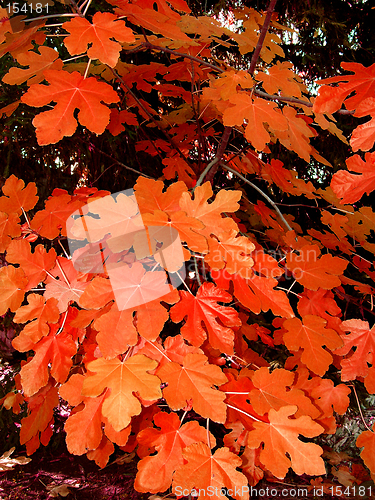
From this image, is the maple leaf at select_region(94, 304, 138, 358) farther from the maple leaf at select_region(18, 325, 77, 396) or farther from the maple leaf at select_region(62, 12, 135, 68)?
the maple leaf at select_region(62, 12, 135, 68)

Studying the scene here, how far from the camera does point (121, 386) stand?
0.79m

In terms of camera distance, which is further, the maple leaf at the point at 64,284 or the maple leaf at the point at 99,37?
the maple leaf at the point at 64,284

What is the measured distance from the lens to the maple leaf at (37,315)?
0.95 meters

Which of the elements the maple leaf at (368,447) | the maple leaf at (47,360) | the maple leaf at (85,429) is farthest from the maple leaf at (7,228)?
the maple leaf at (368,447)

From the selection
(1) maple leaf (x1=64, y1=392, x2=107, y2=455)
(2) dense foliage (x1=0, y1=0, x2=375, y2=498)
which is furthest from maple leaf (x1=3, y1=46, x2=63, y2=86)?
(1) maple leaf (x1=64, y1=392, x2=107, y2=455)

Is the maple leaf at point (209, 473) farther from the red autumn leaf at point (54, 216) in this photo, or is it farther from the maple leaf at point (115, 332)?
the red autumn leaf at point (54, 216)

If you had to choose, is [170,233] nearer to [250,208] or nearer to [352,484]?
[250,208]

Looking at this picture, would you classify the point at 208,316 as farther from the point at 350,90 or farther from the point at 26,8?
the point at 26,8

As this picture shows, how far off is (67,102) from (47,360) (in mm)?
703

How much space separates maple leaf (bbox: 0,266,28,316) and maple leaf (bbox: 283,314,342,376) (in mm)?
772

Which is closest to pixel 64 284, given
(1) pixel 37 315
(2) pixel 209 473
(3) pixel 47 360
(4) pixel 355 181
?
(1) pixel 37 315

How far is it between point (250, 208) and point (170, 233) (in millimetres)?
1205

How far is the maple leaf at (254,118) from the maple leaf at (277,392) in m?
0.63

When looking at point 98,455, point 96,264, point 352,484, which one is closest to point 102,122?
point 96,264
